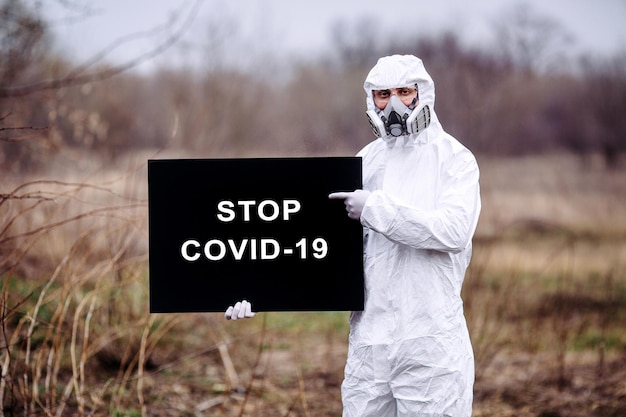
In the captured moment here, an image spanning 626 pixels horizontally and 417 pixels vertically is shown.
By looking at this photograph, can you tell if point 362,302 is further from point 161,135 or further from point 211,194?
point 161,135

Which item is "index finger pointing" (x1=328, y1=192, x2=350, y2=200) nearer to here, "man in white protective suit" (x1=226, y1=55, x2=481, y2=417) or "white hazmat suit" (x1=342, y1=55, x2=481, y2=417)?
"man in white protective suit" (x1=226, y1=55, x2=481, y2=417)

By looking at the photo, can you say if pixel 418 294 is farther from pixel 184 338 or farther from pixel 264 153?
pixel 264 153

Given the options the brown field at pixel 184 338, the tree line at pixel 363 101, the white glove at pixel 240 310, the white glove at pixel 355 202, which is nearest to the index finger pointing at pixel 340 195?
the white glove at pixel 355 202

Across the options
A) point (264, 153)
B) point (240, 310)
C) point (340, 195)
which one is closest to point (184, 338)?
point (240, 310)

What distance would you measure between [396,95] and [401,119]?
86 mm

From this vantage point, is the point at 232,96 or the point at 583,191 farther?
the point at 232,96

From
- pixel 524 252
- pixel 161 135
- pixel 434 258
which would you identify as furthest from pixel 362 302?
pixel 161 135

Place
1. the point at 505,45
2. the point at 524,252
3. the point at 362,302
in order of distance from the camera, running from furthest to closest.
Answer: the point at 505,45 → the point at 524,252 → the point at 362,302

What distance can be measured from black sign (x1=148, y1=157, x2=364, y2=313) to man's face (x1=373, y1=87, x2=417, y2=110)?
8.4 inches

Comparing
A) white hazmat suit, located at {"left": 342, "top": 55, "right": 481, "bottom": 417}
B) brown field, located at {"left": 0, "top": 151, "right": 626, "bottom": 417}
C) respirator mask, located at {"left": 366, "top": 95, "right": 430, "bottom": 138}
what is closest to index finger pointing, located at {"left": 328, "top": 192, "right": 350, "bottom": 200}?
white hazmat suit, located at {"left": 342, "top": 55, "right": 481, "bottom": 417}

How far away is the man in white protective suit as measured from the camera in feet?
8.27

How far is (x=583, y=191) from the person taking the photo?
12.0 meters

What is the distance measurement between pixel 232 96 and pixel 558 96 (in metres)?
7.59

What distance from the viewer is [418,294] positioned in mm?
2533
